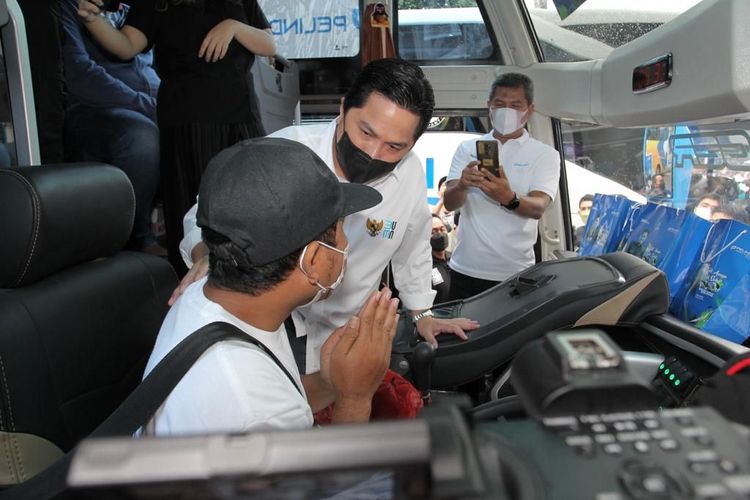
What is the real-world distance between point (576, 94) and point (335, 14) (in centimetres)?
165

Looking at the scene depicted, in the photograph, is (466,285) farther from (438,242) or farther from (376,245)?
(376,245)

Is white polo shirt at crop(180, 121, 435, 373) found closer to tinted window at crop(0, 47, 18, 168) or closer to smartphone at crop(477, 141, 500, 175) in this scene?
smartphone at crop(477, 141, 500, 175)

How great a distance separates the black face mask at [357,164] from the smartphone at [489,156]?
79 centimetres

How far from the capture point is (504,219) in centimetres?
251

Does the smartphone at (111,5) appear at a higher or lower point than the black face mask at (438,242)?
higher

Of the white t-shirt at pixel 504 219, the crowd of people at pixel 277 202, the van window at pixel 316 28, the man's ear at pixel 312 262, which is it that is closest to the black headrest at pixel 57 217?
the crowd of people at pixel 277 202

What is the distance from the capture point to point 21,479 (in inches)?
35.9

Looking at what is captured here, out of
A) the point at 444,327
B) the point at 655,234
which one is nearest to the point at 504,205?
the point at 655,234

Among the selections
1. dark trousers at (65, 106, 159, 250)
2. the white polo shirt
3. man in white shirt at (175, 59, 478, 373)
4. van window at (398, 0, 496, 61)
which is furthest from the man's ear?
van window at (398, 0, 496, 61)

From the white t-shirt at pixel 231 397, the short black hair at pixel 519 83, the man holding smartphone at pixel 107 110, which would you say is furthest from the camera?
the short black hair at pixel 519 83

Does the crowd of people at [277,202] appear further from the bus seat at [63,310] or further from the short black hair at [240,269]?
the bus seat at [63,310]

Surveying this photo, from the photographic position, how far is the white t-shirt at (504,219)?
251 centimetres

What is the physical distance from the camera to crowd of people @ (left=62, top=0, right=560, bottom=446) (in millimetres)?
942

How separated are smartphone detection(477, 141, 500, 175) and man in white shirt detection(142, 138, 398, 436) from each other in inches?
49.9
